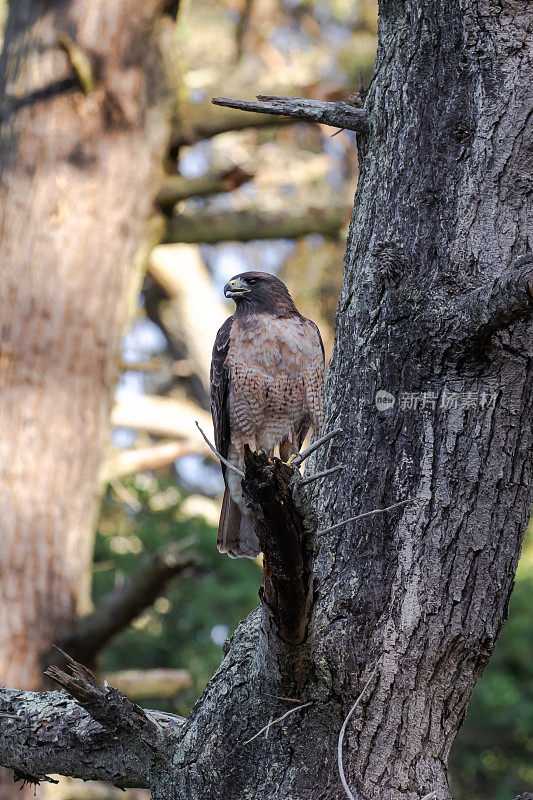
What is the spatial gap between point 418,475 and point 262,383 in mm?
1101

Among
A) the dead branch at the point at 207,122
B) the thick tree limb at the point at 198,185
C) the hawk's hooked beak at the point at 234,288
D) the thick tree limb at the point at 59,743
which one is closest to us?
the thick tree limb at the point at 59,743

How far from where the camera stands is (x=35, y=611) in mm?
5258

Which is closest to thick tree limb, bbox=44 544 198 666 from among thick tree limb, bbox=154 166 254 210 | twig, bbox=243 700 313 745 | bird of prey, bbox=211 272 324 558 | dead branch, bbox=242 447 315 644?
bird of prey, bbox=211 272 324 558

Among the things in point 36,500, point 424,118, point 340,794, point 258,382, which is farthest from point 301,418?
point 36,500

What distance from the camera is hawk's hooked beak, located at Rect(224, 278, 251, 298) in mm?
3916

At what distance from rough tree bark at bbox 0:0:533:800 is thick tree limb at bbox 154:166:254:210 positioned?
2.99 meters

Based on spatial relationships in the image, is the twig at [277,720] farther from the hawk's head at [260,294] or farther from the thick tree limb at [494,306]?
the hawk's head at [260,294]

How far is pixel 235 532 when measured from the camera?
11.7ft

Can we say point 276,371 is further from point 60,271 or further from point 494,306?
point 60,271

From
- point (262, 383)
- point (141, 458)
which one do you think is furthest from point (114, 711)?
point (141, 458)

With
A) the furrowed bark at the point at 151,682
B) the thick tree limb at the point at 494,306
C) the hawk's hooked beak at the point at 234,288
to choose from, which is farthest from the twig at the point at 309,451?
the furrowed bark at the point at 151,682

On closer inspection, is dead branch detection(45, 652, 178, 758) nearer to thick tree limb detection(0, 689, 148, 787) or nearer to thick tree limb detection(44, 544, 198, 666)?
thick tree limb detection(0, 689, 148, 787)

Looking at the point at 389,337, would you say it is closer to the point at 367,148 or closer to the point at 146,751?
the point at 367,148

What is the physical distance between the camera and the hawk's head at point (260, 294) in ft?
12.4
